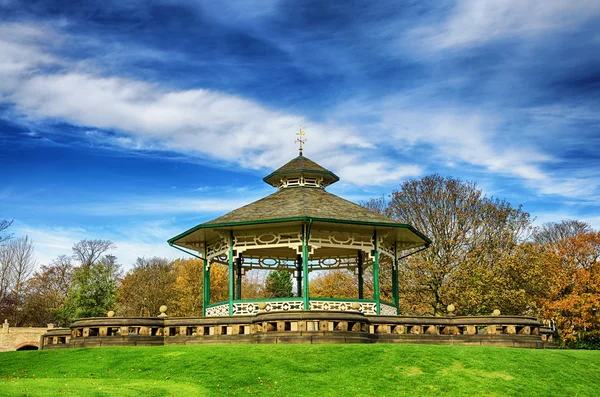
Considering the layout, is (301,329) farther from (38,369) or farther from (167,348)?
(38,369)

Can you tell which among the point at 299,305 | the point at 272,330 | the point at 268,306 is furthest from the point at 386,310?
the point at 272,330

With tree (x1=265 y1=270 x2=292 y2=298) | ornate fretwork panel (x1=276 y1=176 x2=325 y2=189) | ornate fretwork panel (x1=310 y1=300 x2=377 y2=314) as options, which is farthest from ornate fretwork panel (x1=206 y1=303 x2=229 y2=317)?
tree (x1=265 y1=270 x2=292 y2=298)

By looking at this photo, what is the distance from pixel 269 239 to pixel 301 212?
1892 mm

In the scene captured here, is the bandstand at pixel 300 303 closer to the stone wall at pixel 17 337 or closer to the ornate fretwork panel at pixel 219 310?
the ornate fretwork panel at pixel 219 310

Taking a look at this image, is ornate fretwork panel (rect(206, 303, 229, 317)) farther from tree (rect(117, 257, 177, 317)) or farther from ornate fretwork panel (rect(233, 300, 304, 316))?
tree (rect(117, 257, 177, 317))

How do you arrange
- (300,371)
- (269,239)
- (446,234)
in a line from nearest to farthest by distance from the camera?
(300,371), (269,239), (446,234)

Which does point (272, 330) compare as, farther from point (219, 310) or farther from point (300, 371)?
point (219, 310)

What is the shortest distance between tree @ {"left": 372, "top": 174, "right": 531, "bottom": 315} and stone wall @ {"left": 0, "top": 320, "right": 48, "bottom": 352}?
3301 centimetres

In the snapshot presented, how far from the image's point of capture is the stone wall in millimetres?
55625

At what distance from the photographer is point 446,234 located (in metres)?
43.5

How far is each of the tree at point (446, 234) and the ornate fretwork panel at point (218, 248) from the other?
17806 mm

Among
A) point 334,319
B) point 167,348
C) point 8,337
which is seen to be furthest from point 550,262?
point 8,337

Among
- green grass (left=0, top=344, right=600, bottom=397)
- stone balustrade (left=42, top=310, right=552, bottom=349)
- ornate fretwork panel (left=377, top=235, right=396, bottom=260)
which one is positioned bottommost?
green grass (left=0, top=344, right=600, bottom=397)

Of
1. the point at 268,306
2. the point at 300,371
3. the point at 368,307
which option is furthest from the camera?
the point at 368,307
